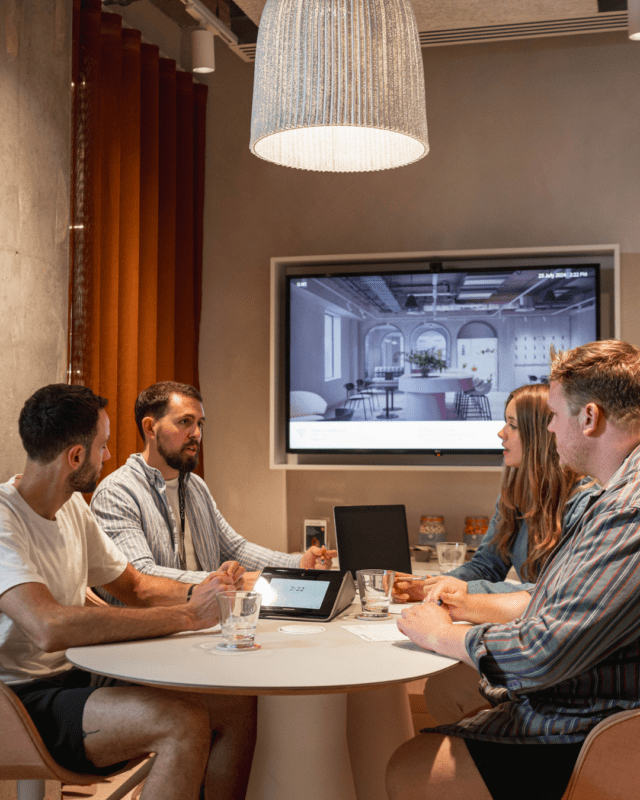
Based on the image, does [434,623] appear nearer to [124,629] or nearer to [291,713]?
[291,713]

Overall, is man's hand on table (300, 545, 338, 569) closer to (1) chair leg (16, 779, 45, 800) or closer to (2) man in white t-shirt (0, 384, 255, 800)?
(2) man in white t-shirt (0, 384, 255, 800)

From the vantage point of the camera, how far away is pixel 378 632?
1.90 metres

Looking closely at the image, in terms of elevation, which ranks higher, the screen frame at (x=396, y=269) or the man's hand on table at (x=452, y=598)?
the screen frame at (x=396, y=269)

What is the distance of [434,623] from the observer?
68.9 inches

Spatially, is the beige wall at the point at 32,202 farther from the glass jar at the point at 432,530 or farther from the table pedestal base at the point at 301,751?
the glass jar at the point at 432,530

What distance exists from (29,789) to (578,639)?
127cm

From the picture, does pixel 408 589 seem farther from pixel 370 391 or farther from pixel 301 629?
pixel 370 391

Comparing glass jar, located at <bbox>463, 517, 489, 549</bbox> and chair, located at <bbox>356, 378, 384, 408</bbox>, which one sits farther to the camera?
chair, located at <bbox>356, 378, 384, 408</bbox>

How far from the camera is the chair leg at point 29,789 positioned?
72.5 inches

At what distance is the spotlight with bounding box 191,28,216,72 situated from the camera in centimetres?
331

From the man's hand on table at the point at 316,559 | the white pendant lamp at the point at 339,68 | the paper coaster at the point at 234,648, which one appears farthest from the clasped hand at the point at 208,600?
the white pendant lamp at the point at 339,68

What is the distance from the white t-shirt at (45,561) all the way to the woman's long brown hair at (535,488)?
3.79 feet

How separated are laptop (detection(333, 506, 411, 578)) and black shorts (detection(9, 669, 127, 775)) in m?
1.27

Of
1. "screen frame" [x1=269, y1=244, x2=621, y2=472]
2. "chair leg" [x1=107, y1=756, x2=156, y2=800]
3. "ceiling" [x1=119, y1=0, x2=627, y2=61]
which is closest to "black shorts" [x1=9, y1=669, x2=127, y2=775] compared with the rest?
"chair leg" [x1=107, y1=756, x2=156, y2=800]
